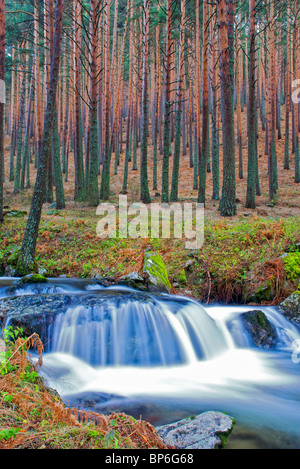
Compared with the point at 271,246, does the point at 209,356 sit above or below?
below

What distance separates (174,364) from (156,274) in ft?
9.81

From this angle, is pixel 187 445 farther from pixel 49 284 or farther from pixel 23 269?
pixel 23 269

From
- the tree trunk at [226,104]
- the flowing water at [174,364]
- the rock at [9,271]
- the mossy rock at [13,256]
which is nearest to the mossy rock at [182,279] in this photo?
the flowing water at [174,364]

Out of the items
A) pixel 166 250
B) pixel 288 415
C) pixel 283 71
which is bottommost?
pixel 288 415

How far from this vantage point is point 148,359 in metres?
5.69

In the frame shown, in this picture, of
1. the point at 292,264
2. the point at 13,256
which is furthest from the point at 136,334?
the point at 13,256

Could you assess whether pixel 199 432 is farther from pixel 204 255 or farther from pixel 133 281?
pixel 204 255

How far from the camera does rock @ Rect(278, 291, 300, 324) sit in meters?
6.94

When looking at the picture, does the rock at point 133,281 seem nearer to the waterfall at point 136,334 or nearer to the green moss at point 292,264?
the waterfall at point 136,334

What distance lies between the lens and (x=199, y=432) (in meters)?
3.20

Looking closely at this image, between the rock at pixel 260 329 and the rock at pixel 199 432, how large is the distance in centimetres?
317

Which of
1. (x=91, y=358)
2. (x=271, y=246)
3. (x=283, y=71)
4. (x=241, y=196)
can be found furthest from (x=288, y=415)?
(x=283, y=71)

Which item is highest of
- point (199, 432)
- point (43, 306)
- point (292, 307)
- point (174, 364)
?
point (43, 306)

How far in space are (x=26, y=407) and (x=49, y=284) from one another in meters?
5.48
